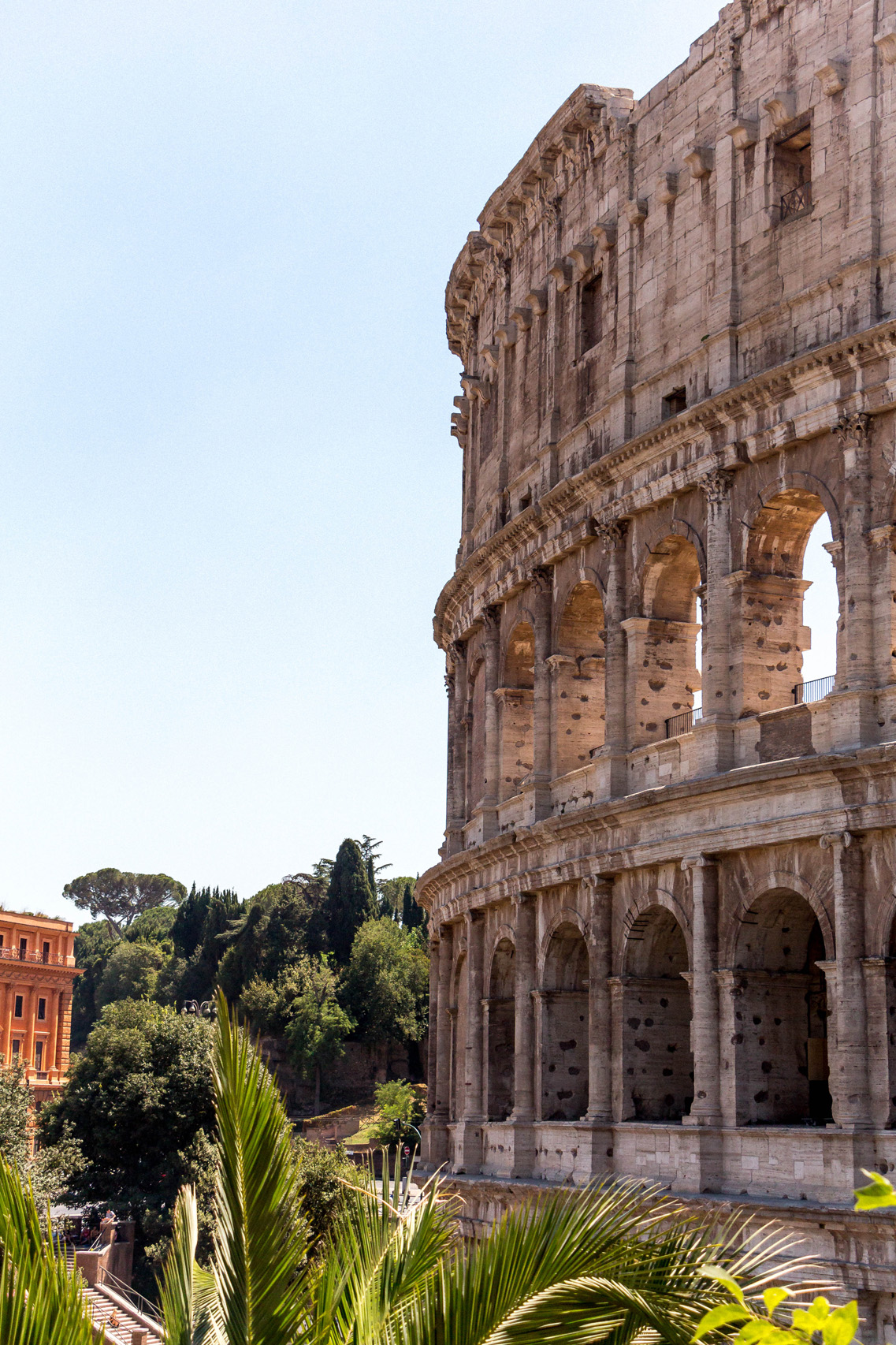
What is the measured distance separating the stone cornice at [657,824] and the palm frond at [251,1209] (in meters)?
12.2

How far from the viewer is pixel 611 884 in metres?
22.7

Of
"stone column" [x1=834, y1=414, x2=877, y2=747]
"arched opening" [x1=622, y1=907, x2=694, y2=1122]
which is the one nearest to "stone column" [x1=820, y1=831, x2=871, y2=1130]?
"stone column" [x1=834, y1=414, x2=877, y2=747]

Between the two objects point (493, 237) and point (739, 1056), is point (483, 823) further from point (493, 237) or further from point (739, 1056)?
point (493, 237)

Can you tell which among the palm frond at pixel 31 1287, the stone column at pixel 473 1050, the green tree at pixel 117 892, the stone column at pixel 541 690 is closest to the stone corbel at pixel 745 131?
the stone column at pixel 541 690

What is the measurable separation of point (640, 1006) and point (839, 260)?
9927 millimetres

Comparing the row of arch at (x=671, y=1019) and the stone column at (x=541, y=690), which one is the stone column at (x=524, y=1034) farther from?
the stone column at (x=541, y=690)

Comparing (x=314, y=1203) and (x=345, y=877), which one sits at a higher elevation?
(x=345, y=877)

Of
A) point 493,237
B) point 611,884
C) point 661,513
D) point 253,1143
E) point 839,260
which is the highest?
point 493,237

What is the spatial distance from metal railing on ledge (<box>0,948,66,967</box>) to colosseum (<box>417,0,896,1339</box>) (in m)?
43.4

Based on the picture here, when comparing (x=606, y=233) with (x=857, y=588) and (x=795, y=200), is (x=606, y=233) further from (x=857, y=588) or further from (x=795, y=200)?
(x=857, y=588)

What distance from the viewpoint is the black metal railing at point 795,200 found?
21.4 m

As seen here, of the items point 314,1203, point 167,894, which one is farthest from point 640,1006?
point 167,894

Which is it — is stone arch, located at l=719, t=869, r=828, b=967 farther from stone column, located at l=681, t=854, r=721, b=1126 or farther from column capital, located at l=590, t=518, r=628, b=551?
column capital, located at l=590, t=518, r=628, b=551

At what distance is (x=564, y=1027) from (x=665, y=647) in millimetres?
5803
